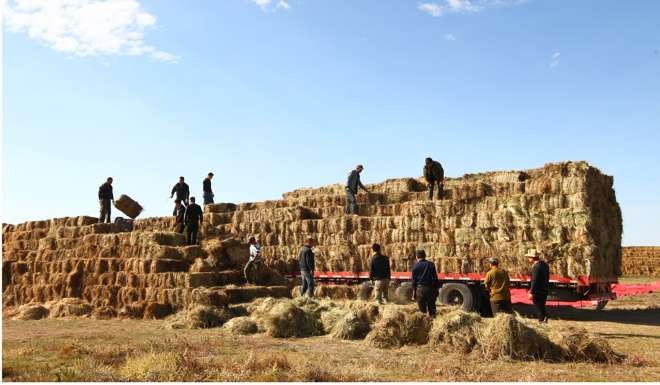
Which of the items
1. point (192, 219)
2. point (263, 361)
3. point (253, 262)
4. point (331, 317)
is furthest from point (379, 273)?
point (192, 219)

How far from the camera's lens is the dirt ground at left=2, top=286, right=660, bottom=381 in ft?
30.4

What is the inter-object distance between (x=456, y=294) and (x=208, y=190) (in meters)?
14.2

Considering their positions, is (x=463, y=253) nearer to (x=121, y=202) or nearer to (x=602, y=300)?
(x=602, y=300)

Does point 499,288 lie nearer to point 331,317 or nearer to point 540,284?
point 540,284

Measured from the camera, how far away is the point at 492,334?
36.2 feet

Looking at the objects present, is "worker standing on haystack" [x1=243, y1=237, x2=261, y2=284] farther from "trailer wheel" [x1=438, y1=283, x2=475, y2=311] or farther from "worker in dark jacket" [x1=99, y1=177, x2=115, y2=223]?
"worker in dark jacket" [x1=99, y1=177, x2=115, y2=223]

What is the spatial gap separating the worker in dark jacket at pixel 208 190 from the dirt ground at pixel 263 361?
13394mm

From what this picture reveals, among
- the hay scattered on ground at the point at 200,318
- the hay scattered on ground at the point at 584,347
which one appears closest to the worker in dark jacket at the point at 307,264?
the hay scattered on ground at the point at 200,318

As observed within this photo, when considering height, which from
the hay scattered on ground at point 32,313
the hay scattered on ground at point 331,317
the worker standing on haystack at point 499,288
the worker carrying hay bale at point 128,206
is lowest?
the hay scattered on ground at point 32,313

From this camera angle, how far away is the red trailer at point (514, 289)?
59.2ft

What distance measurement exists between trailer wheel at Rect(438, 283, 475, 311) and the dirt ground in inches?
175

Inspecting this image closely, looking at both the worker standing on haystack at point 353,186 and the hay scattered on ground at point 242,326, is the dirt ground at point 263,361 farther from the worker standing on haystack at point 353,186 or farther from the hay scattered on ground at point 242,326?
the worker standing on haystack at point 353,186

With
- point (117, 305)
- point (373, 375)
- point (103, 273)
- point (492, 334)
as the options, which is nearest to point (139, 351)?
point (373, 375)

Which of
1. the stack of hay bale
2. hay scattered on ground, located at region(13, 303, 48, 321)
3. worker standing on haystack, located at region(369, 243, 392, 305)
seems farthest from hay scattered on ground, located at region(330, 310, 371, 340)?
the stack of hay bale
